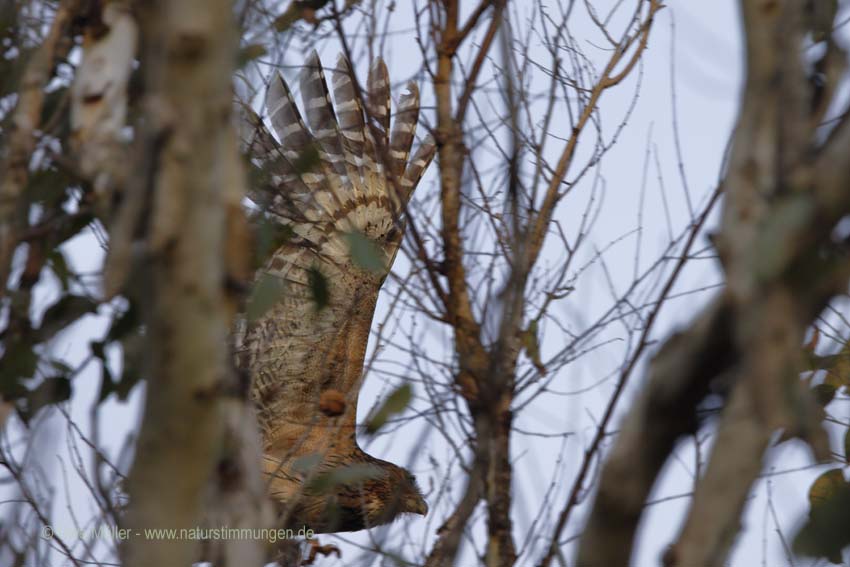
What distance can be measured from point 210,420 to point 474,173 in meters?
1.51

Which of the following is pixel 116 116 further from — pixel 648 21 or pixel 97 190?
pixel 648 21

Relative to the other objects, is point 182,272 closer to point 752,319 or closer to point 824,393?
point 752,319

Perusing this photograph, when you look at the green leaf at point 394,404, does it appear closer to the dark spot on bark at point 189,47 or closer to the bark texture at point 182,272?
the bark texture at point 182,272

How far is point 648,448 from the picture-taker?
147 centimetres

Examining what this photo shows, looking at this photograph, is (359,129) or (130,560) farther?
(359,129)

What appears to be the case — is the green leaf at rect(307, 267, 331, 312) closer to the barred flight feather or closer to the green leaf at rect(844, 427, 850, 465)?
the green leaf at rect(844, 427, 850, 465)

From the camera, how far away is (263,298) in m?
2.22

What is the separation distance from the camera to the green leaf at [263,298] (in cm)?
222

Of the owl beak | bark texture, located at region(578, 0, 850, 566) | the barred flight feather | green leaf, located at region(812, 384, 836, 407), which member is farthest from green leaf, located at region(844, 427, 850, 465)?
the owl beak

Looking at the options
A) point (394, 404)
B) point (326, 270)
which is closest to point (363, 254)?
point (394, 404)

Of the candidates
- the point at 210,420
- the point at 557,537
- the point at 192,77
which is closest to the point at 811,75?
the point at 192,77

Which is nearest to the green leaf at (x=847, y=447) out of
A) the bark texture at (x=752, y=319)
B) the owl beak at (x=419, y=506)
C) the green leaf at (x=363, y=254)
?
the green leaf at (x=363, y=254)

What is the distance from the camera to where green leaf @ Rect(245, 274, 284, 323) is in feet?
7.28

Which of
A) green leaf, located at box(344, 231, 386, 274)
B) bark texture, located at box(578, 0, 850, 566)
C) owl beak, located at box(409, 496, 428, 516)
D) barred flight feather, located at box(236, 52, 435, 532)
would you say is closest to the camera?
bark texture, located at box(578, 0, 850, 566)
